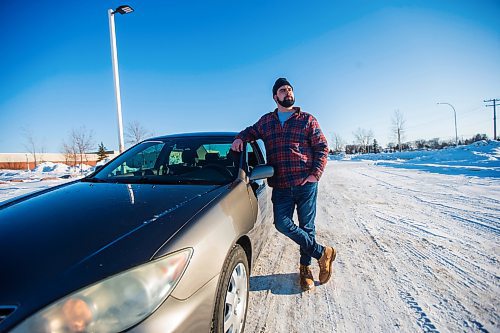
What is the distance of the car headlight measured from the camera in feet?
3.10

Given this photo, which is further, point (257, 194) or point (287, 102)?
point (257, 194)

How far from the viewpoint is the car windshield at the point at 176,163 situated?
232cm

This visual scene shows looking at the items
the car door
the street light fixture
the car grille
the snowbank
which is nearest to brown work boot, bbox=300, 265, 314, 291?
the car door

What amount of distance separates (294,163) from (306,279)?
3.64 ft

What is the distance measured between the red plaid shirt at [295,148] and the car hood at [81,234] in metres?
0.71

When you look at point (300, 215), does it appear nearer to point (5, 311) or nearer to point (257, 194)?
point (257, 194)

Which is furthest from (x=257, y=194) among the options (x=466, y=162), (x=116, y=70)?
(x=466, y=162)

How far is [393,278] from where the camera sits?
2588mm

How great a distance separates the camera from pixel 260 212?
262 centimetres

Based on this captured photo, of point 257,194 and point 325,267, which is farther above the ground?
point 257,194

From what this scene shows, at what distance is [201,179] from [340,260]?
192cm

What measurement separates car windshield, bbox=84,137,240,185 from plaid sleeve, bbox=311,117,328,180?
2.34 feet

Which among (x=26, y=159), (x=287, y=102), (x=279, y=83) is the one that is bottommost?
(x=287, y=102)

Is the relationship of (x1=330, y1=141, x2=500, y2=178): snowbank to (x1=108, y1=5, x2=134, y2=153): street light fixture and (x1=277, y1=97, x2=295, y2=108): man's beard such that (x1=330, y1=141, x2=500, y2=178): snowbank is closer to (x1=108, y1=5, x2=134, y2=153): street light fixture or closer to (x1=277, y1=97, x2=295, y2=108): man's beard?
(x1=277, y1=97, x2=295, y2=108): man's beard
